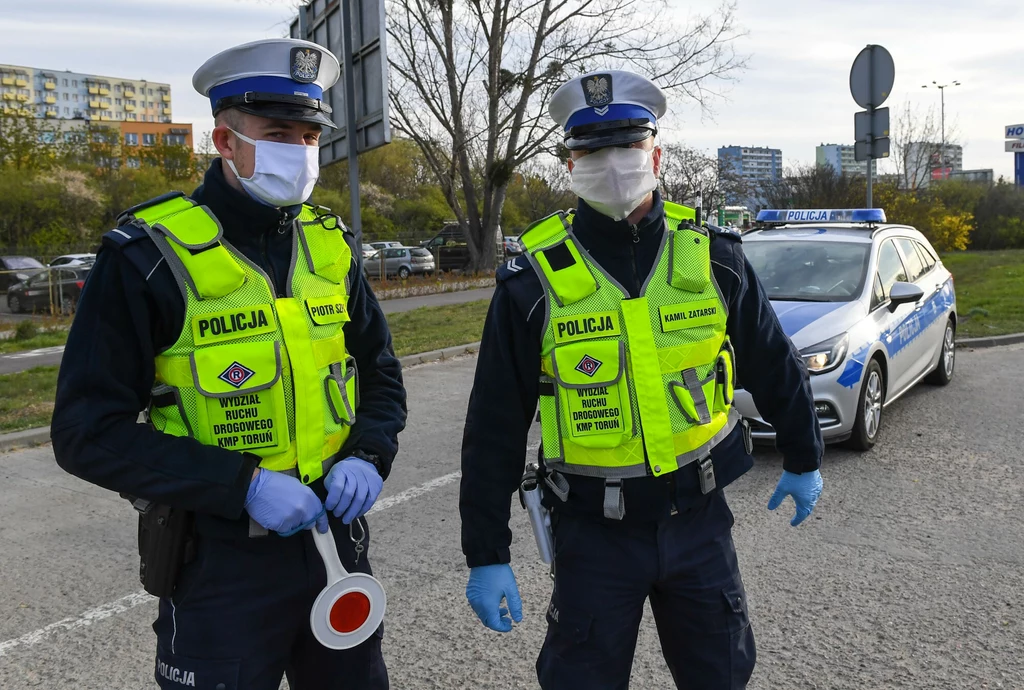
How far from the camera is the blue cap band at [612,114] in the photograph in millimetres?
2400

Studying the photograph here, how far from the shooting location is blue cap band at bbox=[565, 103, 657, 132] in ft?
7.88

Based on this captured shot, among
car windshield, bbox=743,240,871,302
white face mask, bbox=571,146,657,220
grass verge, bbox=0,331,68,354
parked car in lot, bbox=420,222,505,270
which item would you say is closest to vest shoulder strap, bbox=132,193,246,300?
white face mask, bbox=571,146,657,220

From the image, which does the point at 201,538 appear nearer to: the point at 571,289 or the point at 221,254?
the point at 221,254

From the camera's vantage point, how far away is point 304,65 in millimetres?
2285

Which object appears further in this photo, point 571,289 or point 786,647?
point 786,647

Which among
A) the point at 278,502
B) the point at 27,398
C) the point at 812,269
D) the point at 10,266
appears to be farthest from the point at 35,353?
the point at 10,266

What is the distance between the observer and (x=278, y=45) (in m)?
2.27

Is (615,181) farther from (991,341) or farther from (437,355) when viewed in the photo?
(991,341)

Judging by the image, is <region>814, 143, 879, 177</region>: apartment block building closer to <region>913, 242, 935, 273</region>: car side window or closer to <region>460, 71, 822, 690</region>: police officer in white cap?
<region>913, 242, 935, 273</region>: car side window

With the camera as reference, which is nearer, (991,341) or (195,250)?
(195,250)

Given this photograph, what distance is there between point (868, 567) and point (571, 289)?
2758 millimetres

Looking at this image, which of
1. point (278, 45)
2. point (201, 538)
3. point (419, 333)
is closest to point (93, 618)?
point (201, 538)

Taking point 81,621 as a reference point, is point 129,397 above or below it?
above

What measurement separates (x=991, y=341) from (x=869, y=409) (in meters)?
5.56
